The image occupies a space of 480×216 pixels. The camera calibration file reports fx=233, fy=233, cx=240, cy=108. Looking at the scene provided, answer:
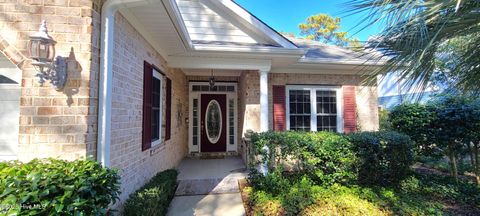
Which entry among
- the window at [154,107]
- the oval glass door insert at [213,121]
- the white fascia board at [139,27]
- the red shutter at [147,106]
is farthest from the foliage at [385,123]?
the white fascia board at [139,27]

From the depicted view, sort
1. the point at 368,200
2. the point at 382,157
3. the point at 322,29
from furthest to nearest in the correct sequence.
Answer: the point at 322,29
the point at 382,157
the point at 368,200

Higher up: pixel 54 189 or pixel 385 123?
pixel 385 123

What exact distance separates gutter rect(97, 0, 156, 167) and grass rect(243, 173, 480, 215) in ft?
8.32

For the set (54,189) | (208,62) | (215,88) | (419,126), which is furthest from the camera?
(215,88)

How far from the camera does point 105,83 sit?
8.89 feet

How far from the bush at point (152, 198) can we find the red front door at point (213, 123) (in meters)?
4.00

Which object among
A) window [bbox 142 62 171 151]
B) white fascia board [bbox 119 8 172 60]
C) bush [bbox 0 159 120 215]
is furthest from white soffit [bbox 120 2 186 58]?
bush [bbox 0 159 120 215]

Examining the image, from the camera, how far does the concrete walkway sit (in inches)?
159

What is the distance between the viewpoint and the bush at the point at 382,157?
15.4ft

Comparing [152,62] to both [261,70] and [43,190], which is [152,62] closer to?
[261,70]

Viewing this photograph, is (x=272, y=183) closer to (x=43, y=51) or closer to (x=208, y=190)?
(x=208, y=190)

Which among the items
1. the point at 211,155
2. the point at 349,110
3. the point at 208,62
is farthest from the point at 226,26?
the point at 349,110

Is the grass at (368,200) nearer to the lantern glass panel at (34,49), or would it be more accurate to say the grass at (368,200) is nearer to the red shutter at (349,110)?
the red shutter at (349,110)

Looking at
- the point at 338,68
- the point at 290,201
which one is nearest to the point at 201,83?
the point at 338,68
